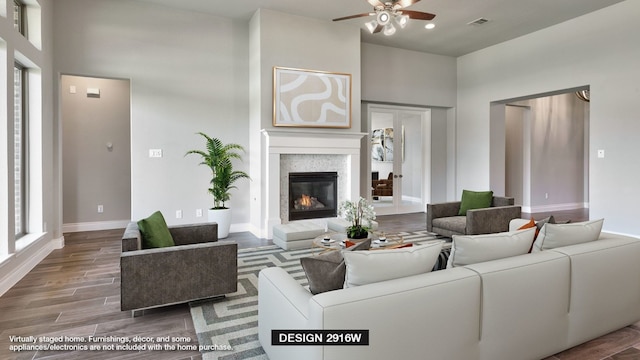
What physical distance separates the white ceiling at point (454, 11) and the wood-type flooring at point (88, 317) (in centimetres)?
408

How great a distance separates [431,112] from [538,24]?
8.69ft

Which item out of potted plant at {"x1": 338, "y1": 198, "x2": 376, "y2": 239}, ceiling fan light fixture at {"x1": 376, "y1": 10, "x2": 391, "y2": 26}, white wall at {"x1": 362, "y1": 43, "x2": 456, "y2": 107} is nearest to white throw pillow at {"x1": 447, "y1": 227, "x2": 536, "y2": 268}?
potted plant at {"x1": 338, "y1": 198, "x2": 376, "y2": 239}

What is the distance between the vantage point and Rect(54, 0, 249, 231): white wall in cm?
507

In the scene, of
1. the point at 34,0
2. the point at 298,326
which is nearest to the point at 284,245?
the point at 298,326

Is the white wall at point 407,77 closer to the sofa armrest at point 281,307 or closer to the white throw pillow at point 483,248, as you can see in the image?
the white throw pillow at point 483,248

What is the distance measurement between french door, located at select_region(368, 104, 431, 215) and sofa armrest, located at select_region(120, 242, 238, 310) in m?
5.15

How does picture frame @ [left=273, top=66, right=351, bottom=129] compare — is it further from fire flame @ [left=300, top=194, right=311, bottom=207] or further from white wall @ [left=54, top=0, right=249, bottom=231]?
fire flame @ [left=300, top=194, right=311, bottom=207]

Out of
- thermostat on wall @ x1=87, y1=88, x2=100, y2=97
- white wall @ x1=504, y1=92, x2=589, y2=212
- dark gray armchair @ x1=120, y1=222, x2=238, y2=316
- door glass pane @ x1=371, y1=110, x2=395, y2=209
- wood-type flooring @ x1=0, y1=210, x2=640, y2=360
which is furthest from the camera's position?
white wall @ x1=504, y1=92, x2=589, y2=212

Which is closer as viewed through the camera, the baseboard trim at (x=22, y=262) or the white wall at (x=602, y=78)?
the baseboard trim at (x=22, y=262)

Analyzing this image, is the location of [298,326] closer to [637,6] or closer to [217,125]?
[217,125]

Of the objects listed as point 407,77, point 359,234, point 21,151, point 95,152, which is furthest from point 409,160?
point 21,151

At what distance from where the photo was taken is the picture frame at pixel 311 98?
5.55 m

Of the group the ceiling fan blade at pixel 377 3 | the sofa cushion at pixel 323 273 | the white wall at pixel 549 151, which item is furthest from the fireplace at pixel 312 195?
the white wall at pixel 549 151

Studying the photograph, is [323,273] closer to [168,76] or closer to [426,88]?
[168,76]
